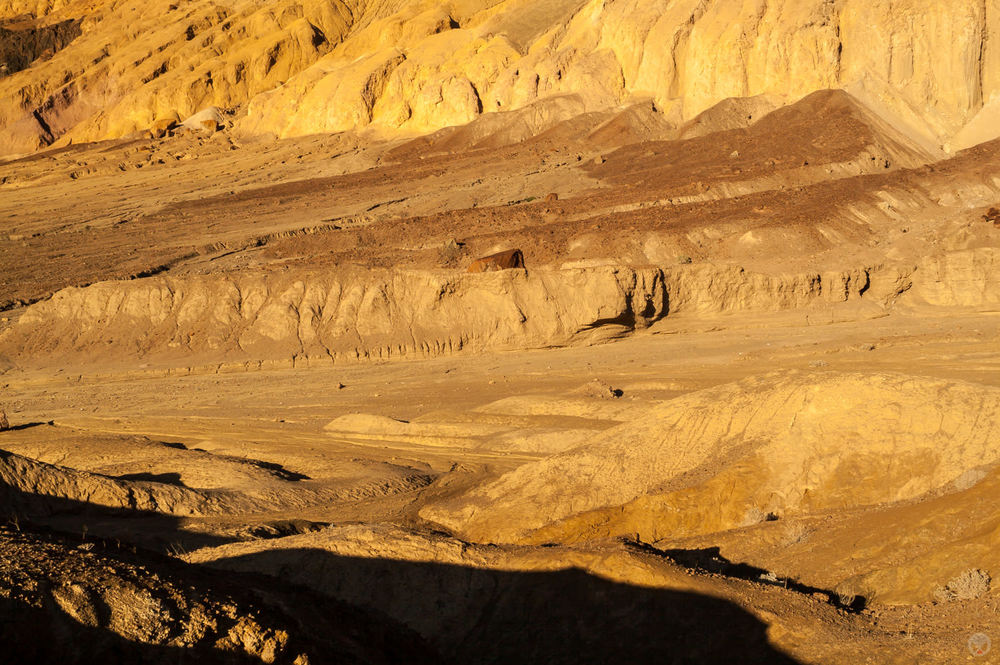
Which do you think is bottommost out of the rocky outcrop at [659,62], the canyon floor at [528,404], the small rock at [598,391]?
the small rock at [598,391]

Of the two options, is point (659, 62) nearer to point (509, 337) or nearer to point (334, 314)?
point (509, 337)

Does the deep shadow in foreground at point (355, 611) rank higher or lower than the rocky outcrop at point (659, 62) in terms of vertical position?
lower

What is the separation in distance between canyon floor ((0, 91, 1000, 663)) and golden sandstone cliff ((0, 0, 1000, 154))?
2390 mm

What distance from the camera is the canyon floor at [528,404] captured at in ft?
26.1

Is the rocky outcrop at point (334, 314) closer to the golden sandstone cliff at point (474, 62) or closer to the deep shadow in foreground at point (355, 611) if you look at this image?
the deep shadow in foreground at point (355, 611)

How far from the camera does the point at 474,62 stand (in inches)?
2149

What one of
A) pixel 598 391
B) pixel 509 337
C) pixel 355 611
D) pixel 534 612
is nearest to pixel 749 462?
pixel 534 612

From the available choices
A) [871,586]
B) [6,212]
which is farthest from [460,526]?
[6,212]

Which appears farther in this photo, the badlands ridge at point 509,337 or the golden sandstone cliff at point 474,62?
the golden sandstone cliff at point 474,62

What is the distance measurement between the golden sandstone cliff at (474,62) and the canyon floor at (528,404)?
94.1 inches

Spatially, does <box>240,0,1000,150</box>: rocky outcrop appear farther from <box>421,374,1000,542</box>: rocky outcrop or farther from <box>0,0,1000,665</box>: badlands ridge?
<box>421,374,1000,542</box>: rocky outcrop

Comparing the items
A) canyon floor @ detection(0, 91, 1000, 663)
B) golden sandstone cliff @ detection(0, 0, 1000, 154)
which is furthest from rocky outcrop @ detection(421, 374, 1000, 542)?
golden sandstone cliff @ detection(0, 0, 1000, 154)

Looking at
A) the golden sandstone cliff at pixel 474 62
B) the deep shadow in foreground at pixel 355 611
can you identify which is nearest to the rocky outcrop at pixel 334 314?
the deep shadow in foreground at pixel 355 611

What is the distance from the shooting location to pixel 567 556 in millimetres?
8938
